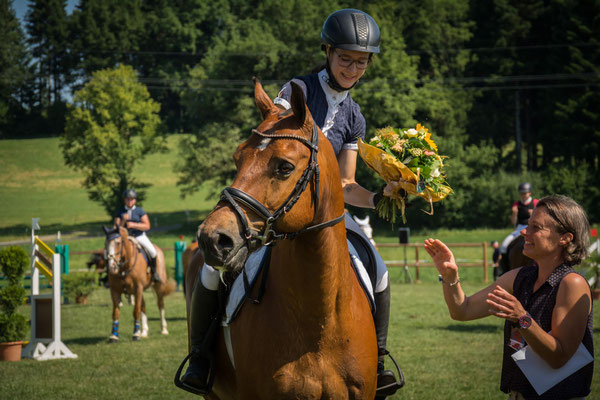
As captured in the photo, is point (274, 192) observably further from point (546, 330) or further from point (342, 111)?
point (546, 330)

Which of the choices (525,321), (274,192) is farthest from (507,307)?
(274,192)

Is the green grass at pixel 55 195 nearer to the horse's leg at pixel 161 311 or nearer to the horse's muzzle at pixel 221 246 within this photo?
the horse's leg at pixel 161 311

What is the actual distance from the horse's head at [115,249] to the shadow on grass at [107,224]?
25774 mm

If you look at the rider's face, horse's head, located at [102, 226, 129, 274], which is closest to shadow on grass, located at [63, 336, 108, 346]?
horse's head, located at [102, 226, 129, 274]

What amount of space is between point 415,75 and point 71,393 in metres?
43.0

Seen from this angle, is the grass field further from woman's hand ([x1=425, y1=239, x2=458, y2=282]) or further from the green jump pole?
woman's hand ([x1=425, y1=239, x2=458, y2=282])

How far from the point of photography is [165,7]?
7256 cm

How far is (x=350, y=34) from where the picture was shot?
4.11 m

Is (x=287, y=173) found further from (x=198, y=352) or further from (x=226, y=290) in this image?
(x=198, y=352)

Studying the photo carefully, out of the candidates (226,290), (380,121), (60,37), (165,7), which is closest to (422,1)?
(380,121)

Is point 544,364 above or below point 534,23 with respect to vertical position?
below

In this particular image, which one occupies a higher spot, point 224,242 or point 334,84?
point 334,84

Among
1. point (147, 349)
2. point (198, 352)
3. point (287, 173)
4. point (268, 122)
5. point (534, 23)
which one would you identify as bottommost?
point (147, 349)

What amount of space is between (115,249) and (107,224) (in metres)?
36.0
